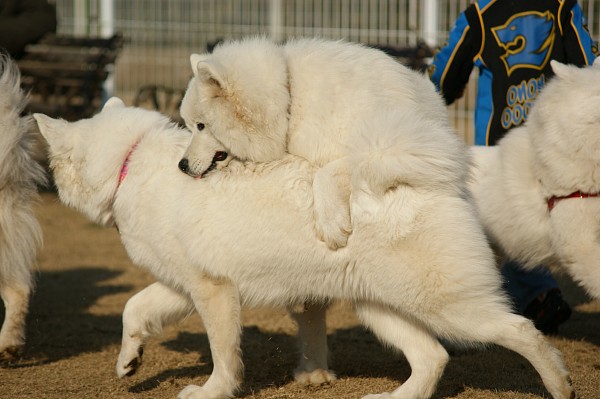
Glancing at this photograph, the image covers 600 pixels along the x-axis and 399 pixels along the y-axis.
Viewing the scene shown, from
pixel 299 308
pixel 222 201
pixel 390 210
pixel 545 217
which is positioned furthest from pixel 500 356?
pixel 222 201

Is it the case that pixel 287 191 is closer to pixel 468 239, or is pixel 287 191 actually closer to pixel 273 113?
pixel 273 113

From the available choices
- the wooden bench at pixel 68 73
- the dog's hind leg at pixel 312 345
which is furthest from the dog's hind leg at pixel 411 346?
the wooden bench at pixel 68 73

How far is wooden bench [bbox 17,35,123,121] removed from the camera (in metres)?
10.5

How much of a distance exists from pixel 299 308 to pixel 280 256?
63cm

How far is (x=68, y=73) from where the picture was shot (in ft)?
36.2

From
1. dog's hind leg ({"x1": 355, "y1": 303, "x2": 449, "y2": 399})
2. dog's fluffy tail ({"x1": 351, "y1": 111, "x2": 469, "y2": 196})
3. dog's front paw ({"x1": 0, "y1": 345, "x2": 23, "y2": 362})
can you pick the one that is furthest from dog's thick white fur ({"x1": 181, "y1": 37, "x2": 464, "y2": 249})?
dog's front paw ({"x1": 0, "y1": 345, "x2": 23, "y2": 362})

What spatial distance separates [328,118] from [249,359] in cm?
181

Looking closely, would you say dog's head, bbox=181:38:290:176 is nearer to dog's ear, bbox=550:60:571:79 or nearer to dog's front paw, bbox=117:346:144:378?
dog's front paw, bbox=117:346:144:378

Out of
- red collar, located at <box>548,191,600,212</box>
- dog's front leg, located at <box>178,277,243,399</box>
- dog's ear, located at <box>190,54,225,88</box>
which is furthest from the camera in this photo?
red collar, located at <box>548,191,600,212</box>

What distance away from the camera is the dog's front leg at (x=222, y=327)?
370 cm

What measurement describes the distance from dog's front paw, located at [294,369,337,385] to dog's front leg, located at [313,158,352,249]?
1036 mm

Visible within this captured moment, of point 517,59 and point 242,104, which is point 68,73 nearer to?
point 517,59

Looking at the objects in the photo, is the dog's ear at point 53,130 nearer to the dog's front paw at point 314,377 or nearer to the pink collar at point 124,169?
the pink collar at point 124,169

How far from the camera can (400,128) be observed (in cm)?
335
